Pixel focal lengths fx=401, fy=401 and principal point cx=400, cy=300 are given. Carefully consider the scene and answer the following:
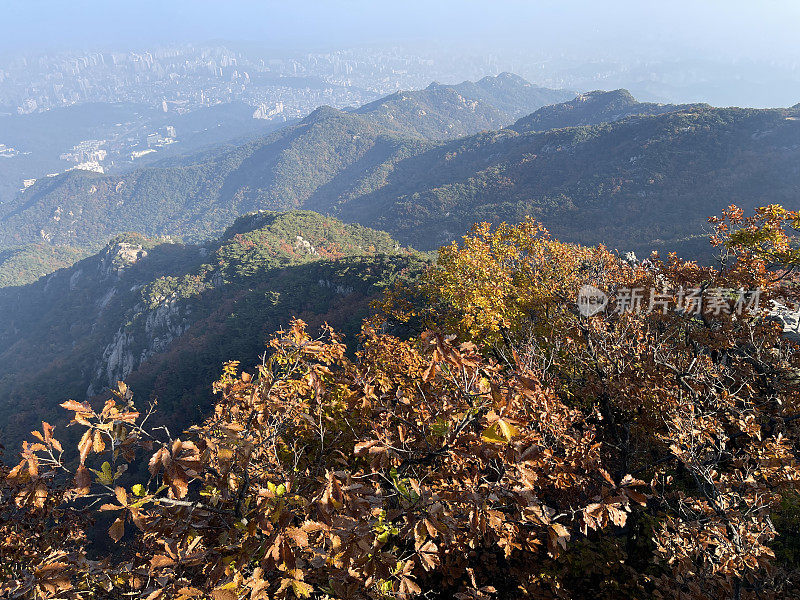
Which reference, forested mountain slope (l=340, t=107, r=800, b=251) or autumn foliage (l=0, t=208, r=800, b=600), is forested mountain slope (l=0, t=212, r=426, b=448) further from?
forested mountain slope (l=340, t=107, r=800, b=251)

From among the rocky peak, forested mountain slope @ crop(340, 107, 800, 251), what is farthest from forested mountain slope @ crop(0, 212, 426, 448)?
forested mountain slope @ crop(340, 107, 800, 251)

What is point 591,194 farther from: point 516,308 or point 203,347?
point 516,308

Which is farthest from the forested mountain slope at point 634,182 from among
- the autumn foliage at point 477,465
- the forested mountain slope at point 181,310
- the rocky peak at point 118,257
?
the rocky peak at point 118,257

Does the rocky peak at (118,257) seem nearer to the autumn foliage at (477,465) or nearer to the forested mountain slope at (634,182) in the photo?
the forested mountain slope at (634,182)

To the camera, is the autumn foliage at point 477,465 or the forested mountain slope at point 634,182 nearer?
the autumn foliage at point 477,465

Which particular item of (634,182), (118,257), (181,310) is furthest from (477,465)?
(118,257)

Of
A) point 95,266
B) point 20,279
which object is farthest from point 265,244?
point 20,279
